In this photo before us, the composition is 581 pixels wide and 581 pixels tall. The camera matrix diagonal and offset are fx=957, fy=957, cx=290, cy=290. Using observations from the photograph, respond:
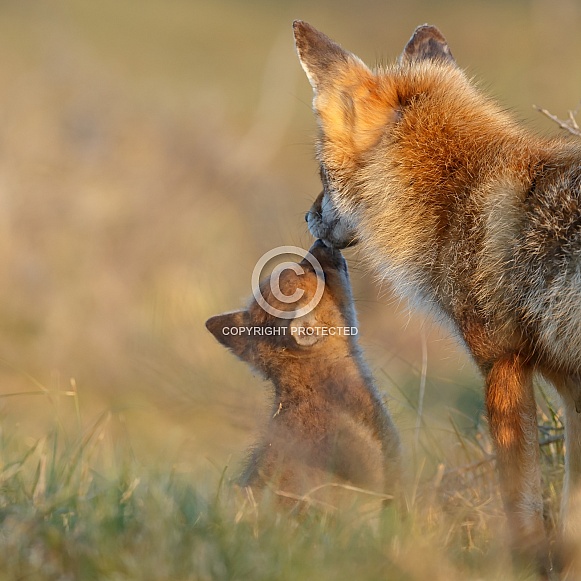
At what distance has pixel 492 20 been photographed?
3009 centimetres

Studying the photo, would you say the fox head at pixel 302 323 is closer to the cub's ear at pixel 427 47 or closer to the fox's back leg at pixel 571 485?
the cub's ear at pixel 427 47

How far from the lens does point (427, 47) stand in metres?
5.49

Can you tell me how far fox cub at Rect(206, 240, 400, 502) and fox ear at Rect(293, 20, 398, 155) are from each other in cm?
74

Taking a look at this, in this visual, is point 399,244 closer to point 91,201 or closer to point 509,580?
point 509,580

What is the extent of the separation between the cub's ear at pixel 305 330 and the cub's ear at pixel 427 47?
157 cm

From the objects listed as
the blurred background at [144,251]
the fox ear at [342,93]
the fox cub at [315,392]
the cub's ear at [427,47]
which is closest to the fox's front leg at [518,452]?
the fox cub at [315,392]

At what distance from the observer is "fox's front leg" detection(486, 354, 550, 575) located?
3.89 m

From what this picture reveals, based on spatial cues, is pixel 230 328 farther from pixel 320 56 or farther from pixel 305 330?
pixel 320 56

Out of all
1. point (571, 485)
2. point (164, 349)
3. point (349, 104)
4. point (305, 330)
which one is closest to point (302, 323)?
point (305, 330)

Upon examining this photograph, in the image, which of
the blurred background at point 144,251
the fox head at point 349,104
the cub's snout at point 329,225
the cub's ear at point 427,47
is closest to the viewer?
the fox head at point 349,104

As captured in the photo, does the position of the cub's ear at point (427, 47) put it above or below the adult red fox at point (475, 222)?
above

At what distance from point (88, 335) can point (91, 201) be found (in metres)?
2.14

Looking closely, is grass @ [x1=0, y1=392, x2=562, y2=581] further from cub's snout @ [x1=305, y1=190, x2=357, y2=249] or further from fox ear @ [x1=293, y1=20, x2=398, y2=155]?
fox ear @ [x1=293, y1=20, x2=398, y2=155]

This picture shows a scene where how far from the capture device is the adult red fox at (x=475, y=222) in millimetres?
3871
